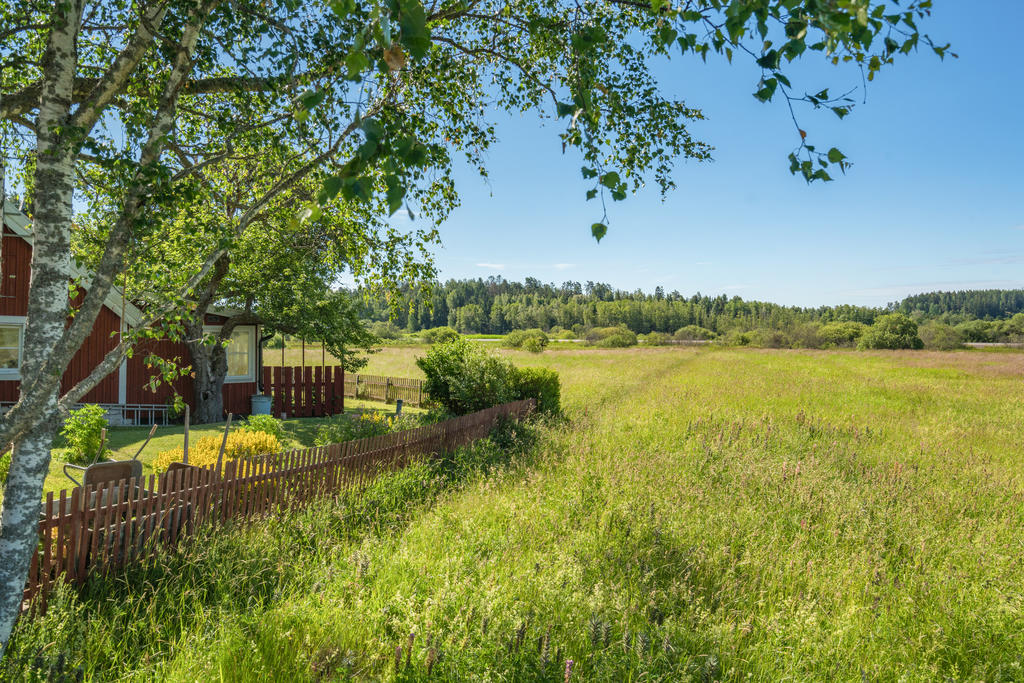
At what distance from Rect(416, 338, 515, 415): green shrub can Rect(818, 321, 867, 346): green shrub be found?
66158 mm

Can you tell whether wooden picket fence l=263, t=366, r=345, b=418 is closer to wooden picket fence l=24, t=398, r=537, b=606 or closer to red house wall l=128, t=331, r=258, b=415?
red house wall l=128, t=331, r=258, b=415

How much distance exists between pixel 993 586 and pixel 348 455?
698 cm

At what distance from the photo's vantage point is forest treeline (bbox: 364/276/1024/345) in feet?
395

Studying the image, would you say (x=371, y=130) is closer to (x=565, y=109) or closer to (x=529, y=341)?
(x=565, y=109)

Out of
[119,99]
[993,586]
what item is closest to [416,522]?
[119,99]

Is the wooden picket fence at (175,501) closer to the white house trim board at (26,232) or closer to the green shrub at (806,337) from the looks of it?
the white house trim board at (26,232)

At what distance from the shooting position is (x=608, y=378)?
2462 centimetres

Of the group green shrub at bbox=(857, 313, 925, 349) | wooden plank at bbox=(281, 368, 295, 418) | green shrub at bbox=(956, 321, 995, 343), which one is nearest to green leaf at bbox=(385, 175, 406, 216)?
wooden plank at bbox=(281, 368, 295, 418)

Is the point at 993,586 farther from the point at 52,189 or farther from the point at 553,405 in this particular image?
the point at 553,405

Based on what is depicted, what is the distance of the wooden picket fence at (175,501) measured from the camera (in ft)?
13.9

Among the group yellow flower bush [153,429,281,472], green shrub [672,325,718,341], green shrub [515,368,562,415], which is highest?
green shrub [672,325,718,341]

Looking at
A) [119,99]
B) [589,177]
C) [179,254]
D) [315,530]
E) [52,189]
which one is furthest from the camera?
[179,254]

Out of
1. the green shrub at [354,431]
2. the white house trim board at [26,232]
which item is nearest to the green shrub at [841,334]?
the green shrub at [354,431]

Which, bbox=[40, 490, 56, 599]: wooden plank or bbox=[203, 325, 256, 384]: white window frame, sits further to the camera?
bbox=[203, 325, 256, 384]: white window frame
